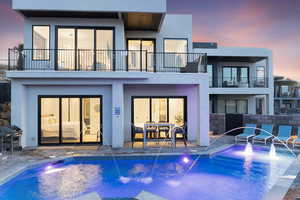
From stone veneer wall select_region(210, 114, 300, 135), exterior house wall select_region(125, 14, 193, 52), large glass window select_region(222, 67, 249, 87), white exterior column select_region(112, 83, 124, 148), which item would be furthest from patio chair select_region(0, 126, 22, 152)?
large glass window select_region(222, 67, 249, 87)

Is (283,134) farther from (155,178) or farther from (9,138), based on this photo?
(9,138)

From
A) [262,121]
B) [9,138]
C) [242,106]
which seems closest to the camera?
[9,138]

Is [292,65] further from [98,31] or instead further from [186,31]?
[98,31]

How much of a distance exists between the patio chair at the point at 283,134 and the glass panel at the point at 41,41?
12.6 metres

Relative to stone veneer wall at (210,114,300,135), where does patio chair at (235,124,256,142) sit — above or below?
below

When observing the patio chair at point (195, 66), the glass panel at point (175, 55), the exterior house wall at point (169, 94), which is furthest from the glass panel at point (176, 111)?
the glass panel at point (175, 55)

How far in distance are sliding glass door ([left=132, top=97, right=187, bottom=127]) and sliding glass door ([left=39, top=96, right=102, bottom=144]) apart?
2593mm


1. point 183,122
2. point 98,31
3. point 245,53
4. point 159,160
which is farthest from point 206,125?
point 245,53

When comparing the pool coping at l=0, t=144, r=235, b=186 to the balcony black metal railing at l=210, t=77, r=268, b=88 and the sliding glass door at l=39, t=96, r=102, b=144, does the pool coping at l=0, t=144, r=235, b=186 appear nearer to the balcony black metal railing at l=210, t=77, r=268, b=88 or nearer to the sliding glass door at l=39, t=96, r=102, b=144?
the sliding glass door at l=39, t=96, r=102, b=144

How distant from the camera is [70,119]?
1032 centimetres

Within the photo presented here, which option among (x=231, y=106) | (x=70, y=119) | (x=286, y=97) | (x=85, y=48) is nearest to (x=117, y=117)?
(x=70, y=119)

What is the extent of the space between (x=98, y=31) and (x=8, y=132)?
20.9 feet

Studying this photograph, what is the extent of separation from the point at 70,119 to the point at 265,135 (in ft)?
33.9

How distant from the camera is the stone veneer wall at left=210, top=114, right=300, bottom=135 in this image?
11352 mm
